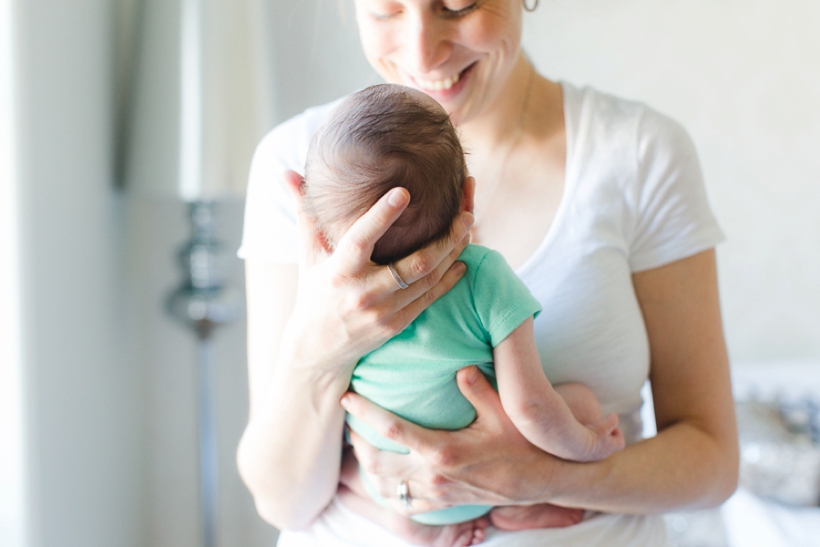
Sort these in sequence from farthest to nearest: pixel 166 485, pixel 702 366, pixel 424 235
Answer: pixel 166 485 < pixel 702 366 < pixel 424 235

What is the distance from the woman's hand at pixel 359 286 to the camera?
609 mm

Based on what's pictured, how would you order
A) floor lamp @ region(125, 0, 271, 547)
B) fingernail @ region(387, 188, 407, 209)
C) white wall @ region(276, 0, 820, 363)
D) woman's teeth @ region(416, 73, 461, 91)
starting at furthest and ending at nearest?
white wall @ region(276, 0, 820, 363) → floor lamp @ region(125, 0, 271, 547) → woman's teeth @ region(416, 73, 461, 91) → fingernail @ region(387, 188, 407, 209)

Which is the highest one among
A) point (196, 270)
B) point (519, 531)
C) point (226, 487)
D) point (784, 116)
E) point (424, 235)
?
point (784, 116)

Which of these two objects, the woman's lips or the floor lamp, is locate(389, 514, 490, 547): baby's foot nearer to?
the woman's lips

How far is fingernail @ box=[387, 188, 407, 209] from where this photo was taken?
1.88 feet

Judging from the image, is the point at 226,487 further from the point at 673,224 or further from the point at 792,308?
the point at 792,308

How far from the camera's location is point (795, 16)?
1.78 meters

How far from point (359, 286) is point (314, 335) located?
0.10 m

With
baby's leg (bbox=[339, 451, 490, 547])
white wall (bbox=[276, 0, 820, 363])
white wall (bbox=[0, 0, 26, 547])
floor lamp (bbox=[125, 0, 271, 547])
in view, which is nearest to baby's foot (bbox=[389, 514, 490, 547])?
A: baby's leg (bbox=[339, 451, 490, 547])

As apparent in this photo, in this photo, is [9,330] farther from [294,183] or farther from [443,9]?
[443,9]

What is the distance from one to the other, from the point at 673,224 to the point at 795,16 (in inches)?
52.1

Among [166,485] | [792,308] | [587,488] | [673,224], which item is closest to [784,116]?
[792,308]

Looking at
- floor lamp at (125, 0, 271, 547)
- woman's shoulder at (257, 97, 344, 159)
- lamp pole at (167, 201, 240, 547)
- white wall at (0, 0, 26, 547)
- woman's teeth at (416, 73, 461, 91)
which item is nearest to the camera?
woman's teeth at (416, 73, 461, 91)

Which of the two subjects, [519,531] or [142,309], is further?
[142,309]
